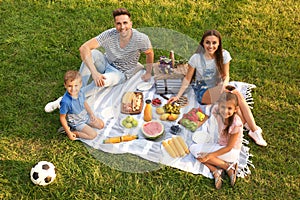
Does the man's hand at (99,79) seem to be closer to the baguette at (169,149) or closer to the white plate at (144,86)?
the white plate at (144,86)

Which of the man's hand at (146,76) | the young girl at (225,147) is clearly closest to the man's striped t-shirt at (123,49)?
the man's hand at (146,76)

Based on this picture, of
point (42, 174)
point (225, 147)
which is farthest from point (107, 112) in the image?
point (225, 147)

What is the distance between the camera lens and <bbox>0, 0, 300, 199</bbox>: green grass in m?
3.02

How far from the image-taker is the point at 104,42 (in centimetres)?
373

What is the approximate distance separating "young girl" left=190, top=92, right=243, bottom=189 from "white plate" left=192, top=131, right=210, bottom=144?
95 millimetres

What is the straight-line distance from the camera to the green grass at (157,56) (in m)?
3.02

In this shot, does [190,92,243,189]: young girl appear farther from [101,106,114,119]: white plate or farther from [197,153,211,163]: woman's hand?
[101,106,114,119]: white plate

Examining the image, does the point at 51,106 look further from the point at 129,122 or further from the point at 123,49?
the point at 123,49

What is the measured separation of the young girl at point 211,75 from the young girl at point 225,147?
33cm

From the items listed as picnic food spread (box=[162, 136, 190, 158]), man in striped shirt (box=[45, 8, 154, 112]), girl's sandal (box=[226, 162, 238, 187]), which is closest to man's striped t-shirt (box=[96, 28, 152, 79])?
man in striped shirt (box=[45, 8, 154, 112])

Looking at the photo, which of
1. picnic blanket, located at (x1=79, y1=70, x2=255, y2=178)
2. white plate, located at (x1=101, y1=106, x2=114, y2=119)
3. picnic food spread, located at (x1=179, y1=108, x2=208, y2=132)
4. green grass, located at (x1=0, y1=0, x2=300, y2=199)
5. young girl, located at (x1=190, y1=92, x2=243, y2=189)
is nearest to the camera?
young girl, located at (x1=190, y1=92, x2=243, y2=189)

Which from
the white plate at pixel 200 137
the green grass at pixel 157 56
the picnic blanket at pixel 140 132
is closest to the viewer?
the green grass at pixel 157 56

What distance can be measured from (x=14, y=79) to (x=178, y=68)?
179 centimetres

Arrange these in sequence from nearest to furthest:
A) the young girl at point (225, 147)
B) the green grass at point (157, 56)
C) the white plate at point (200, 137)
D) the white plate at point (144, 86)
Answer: the young girl at point (225, 147) → the green grass at point (157, 56) → the white plate at point (200, 137) → the white plate at point (144, 86)
